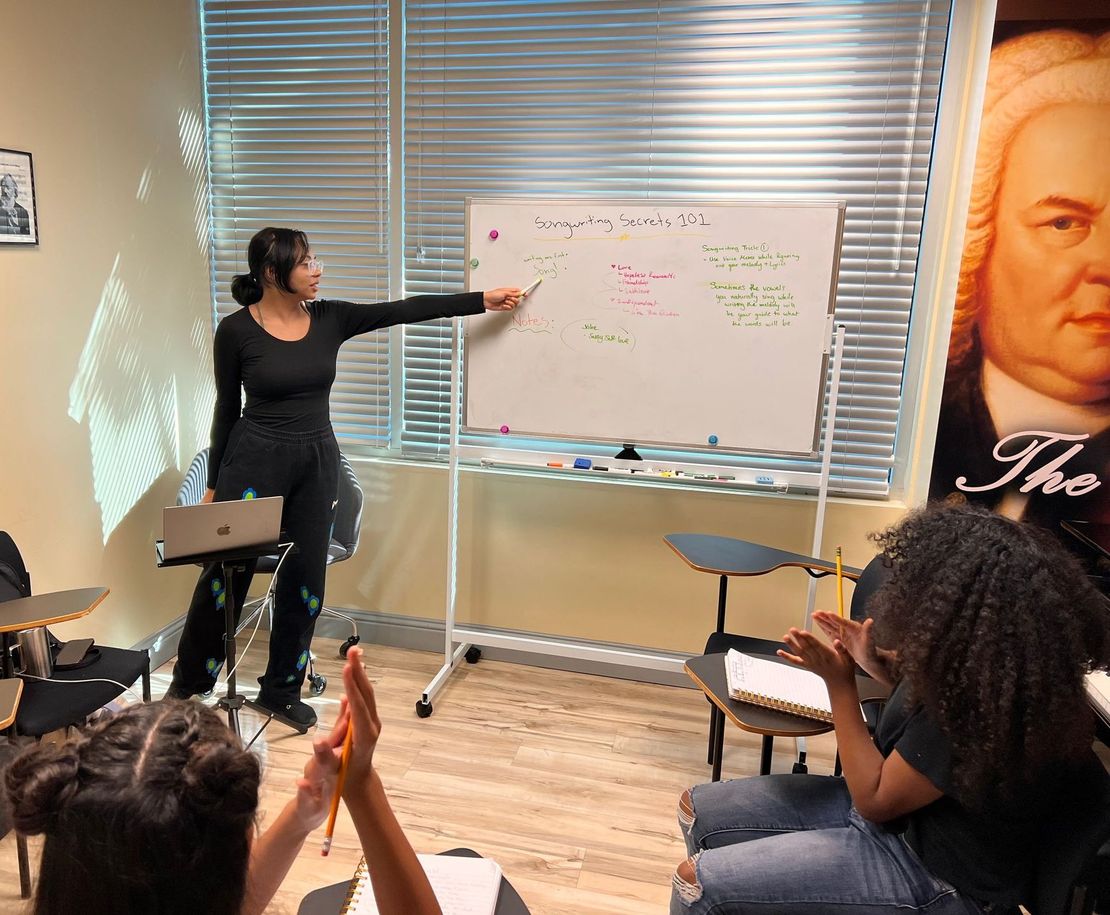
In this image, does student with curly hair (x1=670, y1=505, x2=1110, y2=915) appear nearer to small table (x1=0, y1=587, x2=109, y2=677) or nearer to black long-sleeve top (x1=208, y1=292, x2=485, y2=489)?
small table (x1=0, y1=587, x2=109, y2=677)

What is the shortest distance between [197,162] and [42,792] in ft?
9.88

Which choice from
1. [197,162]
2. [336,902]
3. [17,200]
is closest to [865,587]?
[336,902]

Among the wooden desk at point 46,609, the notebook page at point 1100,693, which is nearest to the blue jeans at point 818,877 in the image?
the notebook page at point 1100,693

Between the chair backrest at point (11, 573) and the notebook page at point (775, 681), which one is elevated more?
the chair backrest at point (11, 573)

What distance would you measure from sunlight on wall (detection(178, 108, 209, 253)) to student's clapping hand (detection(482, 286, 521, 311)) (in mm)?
1382

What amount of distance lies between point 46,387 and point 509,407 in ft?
4.84

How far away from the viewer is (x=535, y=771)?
2.54m

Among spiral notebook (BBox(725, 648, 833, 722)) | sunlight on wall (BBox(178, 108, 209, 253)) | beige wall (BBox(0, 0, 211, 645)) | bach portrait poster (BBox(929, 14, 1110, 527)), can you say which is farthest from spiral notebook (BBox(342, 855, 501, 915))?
sunlight on wall (BBox(178, 108, 209, 253))

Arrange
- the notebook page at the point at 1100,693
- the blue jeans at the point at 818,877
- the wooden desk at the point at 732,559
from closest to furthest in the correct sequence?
1. the blue jeans at the point at 818,877
2. the notebook page at the point at 1100,693
3. the wooden desk at the point at 732,559

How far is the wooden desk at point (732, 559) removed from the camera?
232 centimetres

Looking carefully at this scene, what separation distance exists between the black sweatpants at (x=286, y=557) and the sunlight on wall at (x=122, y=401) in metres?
0.52

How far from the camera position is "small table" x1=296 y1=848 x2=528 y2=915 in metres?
1.14

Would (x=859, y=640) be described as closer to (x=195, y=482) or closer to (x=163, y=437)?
(x=195, y=482)

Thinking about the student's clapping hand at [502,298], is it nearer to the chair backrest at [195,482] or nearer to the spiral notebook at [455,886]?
the chair backrest at [195,482]
